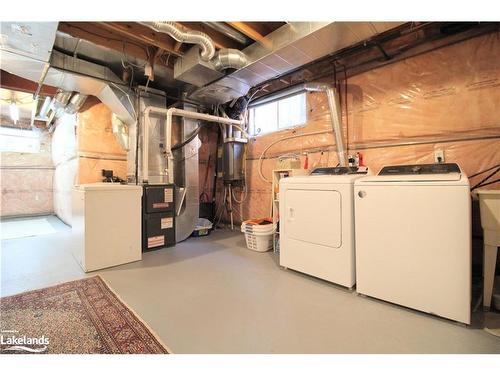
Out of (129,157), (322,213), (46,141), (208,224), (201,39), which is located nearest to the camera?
(322,213)

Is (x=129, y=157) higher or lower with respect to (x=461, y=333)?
higher

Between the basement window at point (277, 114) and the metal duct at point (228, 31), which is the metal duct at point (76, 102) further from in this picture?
the basement window at point (277, 114)

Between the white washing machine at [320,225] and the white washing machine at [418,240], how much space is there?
0.09 metres

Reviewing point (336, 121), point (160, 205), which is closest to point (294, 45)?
point (336, 121)

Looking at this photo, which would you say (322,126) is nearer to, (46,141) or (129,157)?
(129,157)

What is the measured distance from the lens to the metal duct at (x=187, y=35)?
188 cm

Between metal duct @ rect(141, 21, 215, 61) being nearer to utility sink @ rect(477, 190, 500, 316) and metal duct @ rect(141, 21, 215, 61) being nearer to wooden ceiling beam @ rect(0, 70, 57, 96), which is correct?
utility sink @ rect(477, 190, 500, 316)

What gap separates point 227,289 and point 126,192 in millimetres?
1566

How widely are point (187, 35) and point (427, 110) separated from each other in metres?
2.46

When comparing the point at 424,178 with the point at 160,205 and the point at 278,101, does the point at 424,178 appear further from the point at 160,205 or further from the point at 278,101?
the point at 160,205
